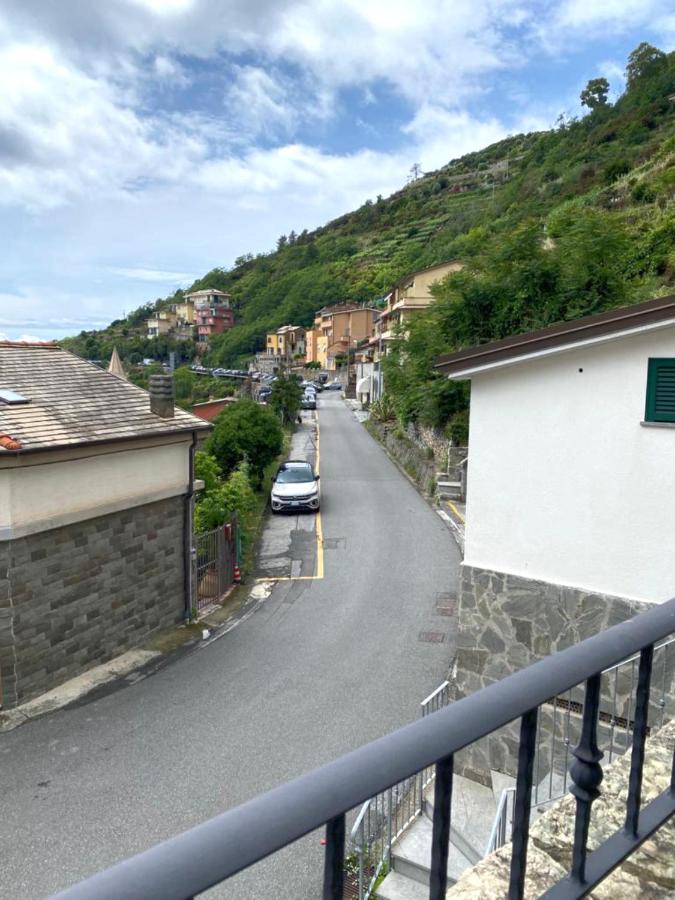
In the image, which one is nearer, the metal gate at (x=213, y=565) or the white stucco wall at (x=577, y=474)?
the white stucco wall at (x=577, y=474)

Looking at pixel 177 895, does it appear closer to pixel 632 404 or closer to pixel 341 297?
pixel 632 404

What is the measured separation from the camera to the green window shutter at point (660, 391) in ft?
22.3

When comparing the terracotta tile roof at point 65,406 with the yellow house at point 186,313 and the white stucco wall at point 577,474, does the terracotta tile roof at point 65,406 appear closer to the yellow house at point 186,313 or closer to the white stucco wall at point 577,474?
the white stucco wall at point 577,474

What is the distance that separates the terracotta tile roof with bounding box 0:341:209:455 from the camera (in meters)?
10.1

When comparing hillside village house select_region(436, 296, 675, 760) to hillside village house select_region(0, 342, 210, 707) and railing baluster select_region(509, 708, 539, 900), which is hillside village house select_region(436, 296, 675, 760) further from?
hillside village house select_region(0, 342, 210, 707)

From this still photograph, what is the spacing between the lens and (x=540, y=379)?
7637 millimetres

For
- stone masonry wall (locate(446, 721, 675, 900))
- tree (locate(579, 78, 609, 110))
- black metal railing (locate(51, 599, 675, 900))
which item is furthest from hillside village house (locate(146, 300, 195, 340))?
black metal railing (locate(51, 599, 675, 900))

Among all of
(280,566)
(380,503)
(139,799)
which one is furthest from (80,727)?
(380,503)

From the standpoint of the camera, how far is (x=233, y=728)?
30.8 ft

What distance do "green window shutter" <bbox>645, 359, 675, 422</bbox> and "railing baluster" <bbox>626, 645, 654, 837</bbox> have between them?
17.9ft

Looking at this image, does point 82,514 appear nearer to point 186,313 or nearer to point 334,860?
point 334,860

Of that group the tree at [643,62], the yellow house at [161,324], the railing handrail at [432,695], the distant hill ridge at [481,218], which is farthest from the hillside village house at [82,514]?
the yellow house at [161,324]

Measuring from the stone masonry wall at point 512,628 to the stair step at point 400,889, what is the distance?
201cm

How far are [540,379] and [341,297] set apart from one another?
111632 millimetres
